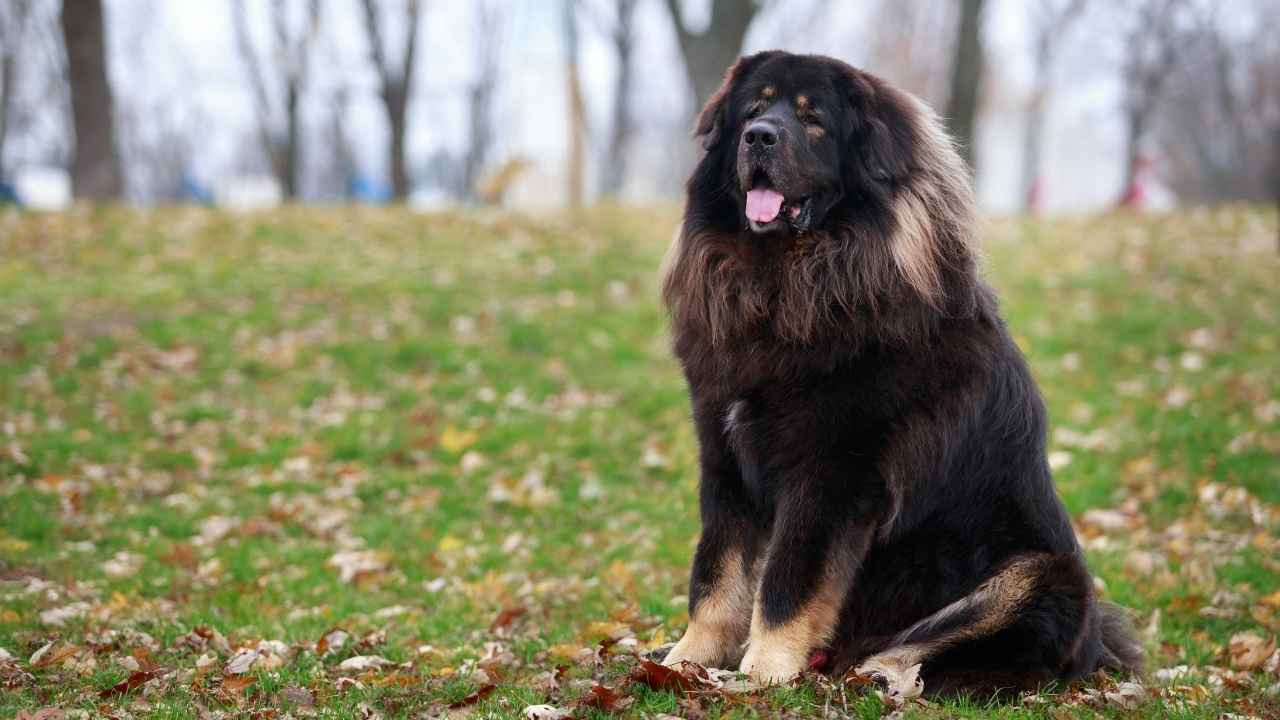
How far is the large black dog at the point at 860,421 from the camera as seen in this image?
4129 mm

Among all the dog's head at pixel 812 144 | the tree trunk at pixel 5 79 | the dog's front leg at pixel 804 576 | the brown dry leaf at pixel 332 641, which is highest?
the tree trunk at pixel 5 79

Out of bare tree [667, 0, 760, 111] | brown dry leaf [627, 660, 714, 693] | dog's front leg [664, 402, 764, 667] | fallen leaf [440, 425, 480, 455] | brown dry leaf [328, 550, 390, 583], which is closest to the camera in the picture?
brown dry leaf [627, 660, 714, 693]

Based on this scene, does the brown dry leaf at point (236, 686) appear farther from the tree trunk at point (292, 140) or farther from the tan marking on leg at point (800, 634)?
the tree trunk at point (292, 140)

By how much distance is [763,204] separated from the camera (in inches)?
179

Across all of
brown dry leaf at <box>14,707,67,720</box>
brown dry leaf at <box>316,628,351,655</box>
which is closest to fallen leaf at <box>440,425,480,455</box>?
brown dry leaf at <box>316,628,351,655</box>

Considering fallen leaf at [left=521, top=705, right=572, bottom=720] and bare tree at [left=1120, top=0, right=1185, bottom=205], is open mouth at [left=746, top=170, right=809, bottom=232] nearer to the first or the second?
fallen leaf at [left=521, top=705, right=572, bottom=720]

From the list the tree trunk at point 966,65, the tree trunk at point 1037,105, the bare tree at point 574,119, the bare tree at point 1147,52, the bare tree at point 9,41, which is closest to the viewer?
the tree trunk at point 966,65

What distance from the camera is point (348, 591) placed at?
6668 mm

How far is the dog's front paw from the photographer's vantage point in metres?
4.12

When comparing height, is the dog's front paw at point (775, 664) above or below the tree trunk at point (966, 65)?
below

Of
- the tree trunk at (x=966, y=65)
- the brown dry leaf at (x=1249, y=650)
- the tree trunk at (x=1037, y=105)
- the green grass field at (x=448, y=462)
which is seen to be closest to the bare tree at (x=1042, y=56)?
the tree trunk at (x=1037, y=105)

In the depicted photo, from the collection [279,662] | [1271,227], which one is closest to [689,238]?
[279,662]

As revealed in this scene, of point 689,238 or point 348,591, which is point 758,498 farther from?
point 348,591

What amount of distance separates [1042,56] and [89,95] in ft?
117
